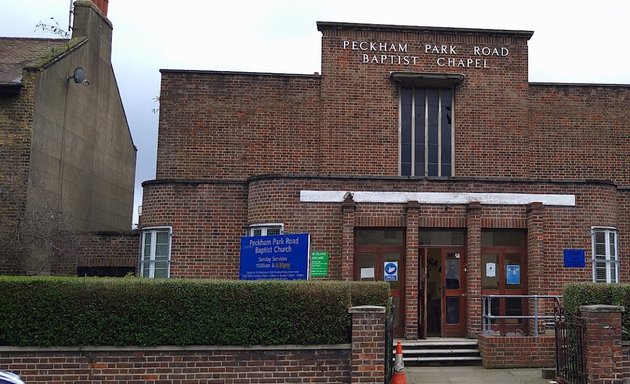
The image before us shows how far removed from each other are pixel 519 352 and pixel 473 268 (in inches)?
98.5

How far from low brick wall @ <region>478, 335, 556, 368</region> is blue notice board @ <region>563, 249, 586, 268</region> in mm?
3074

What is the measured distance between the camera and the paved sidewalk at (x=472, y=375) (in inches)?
481

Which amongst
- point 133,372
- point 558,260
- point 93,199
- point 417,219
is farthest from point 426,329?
point 93,199

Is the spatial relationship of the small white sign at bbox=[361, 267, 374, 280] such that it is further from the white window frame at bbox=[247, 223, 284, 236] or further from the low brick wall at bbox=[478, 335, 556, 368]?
the low brick wall at bbox=[478, 335, 556, 368]

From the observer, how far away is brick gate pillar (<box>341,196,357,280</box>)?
1564 centimetres

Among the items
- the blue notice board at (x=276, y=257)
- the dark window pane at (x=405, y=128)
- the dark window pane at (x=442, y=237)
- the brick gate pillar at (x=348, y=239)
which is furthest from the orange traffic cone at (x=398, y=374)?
the dark window pane at (x=405, y=128)

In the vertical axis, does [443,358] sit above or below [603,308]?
below

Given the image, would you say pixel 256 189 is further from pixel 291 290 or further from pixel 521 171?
pixel 521 171

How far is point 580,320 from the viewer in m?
11.1

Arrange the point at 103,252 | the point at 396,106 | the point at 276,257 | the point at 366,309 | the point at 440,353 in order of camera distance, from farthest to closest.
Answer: the point at 396,106
the point at 103,252
the point at 440,353
the point at 276,257
the point at 366,309

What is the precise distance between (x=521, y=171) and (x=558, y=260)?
410cm

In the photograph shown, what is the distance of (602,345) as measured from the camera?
10.8 meters

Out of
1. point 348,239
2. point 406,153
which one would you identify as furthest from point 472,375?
point 406,153

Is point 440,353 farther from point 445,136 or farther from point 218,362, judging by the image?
point 445,136
